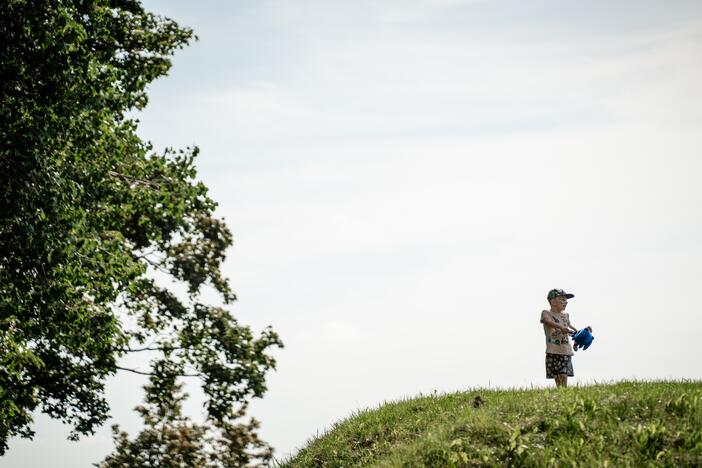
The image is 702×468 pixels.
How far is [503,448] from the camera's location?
35.9 feet

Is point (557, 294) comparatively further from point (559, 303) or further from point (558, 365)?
point (558, 365)

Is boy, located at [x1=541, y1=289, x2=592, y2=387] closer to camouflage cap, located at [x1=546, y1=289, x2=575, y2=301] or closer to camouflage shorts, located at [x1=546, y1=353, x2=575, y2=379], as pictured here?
camouflage shorts, located at [x1=546, y1=353, x2=575, y2=379]

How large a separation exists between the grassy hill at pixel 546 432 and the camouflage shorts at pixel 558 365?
45.3 inches

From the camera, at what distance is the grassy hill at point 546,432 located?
34.0 ft

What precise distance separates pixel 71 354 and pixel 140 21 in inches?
388

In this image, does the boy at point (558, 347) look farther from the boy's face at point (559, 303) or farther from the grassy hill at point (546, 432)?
the grassy hill at point (546, 432)

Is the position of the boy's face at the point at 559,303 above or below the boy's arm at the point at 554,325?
above

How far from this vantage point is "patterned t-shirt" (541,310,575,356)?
15.9 metres

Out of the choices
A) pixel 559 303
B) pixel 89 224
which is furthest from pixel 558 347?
pixel 89 224

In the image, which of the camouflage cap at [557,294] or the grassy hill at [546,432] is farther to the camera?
the camouflage cap at [557,294]

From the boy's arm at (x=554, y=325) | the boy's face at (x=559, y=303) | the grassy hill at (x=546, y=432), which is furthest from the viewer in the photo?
the boy's face at (x=559, y=303)

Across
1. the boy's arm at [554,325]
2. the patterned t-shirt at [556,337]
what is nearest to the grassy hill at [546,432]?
the patterned t-shirt at [556,337]

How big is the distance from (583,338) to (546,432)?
531 centimetres

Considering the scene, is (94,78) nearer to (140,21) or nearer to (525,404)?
(140,21)
